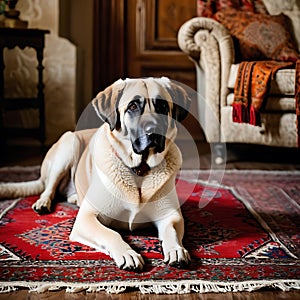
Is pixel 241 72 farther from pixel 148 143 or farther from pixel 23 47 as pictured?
pixel 148 143

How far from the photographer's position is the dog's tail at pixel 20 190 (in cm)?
236

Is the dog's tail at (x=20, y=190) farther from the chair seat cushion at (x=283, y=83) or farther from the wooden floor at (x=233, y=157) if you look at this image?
the chair seat cushion at (x=283, y=83)

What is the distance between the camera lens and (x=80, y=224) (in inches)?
68.2

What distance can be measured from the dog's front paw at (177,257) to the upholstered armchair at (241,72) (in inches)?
62.6

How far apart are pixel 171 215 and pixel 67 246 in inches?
14.0

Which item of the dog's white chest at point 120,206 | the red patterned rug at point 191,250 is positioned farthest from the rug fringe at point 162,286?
the dog's white chest at point 120,206

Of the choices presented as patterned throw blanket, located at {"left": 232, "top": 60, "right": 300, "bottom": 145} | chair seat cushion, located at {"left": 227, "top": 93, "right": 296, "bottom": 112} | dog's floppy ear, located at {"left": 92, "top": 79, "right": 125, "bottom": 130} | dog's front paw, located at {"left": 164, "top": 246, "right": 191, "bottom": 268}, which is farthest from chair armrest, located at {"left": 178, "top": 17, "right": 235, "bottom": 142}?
dog's front paw, located at {"left": 164, "top": 246, "right": 191, "bottom": 268}

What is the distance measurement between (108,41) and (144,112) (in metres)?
2.89

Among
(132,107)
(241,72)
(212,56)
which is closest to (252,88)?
(241,72)

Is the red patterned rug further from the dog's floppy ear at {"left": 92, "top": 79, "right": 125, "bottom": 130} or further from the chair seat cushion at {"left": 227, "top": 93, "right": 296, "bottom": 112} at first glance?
the chair seat cushion at {"left": 227, "top": 93, "right": 296, "bottom": 112}

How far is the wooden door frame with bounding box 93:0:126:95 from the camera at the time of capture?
14.3ft

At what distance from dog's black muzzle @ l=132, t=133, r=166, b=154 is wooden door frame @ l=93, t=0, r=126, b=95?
2834 mm

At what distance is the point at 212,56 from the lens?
322 centimetres

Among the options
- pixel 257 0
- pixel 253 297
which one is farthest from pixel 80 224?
pixel 257 0
